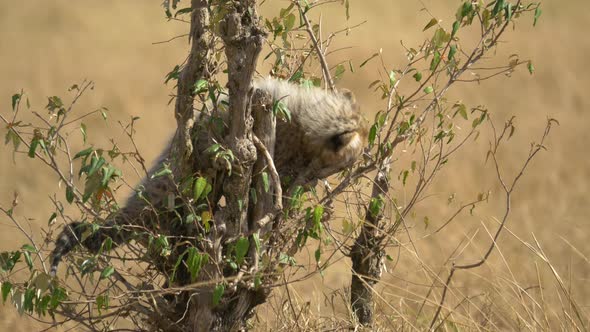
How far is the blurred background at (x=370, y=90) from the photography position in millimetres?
8172

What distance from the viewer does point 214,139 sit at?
309cm

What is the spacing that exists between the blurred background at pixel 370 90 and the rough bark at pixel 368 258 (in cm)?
306

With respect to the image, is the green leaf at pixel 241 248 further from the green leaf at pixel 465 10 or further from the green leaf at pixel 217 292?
the green leaf at pixel 465 10

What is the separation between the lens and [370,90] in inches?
386

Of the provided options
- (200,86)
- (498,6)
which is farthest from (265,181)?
(498,6)

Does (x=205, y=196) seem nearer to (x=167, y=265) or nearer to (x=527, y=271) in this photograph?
(x=167, y=265)

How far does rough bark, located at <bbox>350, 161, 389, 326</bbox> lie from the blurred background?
306 centimetres

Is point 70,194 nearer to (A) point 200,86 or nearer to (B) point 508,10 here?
(A) point 200,86

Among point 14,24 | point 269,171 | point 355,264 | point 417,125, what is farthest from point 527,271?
point 14,24

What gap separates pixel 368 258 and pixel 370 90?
6023 mm

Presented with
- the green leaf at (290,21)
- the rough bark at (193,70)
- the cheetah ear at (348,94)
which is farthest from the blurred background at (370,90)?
the rough bark at (193,70)

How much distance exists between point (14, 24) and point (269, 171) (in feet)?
27.4

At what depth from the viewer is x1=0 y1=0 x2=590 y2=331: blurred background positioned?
817cm

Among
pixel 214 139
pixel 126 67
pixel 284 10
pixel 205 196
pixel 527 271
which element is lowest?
pixel 527 271
